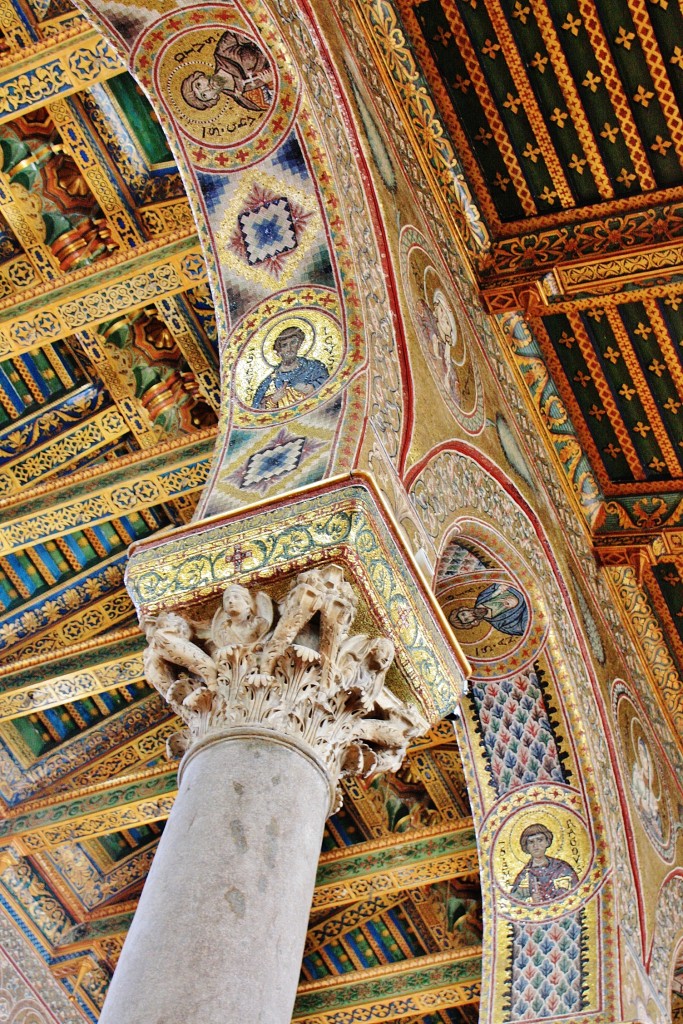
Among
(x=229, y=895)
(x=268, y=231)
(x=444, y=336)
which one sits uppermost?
(x=444, y=336)

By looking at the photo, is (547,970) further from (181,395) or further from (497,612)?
(181,395)

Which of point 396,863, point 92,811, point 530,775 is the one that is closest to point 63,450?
point 92,811

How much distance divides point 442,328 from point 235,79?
4.69ft

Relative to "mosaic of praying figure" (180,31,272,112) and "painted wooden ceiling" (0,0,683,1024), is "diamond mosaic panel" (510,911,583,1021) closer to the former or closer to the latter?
"painted wooden ceiling" (0,0,683,1024)

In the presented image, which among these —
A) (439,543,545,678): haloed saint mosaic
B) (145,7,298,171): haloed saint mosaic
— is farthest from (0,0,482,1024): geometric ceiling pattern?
(439,543,545,678): haloed saint mosaic

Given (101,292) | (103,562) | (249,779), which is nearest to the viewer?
(249,779)

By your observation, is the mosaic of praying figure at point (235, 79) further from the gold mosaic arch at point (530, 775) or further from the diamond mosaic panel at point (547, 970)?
the diamond mosaic panel at point (547, 970)

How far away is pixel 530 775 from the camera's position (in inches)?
263

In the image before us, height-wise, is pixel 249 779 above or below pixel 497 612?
below


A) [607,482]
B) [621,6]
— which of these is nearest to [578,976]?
[607,482]

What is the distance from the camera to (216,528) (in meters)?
4.45

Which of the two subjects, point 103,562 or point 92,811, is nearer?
point 103,562

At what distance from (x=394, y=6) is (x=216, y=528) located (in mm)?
2993

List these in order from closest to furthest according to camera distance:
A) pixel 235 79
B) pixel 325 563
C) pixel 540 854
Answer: pixel 325 563, pixel 235 79, pixel 540 854
